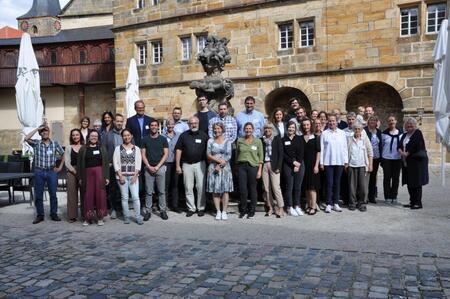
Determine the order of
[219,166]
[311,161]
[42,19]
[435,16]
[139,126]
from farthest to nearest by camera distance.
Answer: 1. [42,19]
2. [435,16]
3. [139,126]
4. [311,161]
5. [219,166]

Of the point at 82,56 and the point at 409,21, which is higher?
the point at 82,56

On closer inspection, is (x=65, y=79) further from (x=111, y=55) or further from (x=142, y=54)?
(x=142, y=54)

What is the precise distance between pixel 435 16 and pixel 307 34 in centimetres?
468

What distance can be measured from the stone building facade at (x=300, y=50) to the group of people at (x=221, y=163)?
8760mm

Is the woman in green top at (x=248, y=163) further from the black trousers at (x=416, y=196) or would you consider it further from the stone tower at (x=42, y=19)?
the stone tower at (x=42, y=19)

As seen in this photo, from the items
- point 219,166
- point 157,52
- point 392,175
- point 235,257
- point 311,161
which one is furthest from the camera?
point 157,52

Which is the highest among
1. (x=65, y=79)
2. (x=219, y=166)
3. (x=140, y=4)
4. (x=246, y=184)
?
(x=140, y=4)

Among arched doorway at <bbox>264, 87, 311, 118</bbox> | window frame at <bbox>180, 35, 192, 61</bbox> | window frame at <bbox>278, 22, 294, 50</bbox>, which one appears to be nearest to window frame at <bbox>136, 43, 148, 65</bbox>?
window frame at <bbox>180, 35, 192, 61</bbox>

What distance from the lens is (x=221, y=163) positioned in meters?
7.85

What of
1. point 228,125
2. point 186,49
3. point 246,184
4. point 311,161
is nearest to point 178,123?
point 228,125

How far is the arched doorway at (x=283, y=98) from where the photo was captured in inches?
754

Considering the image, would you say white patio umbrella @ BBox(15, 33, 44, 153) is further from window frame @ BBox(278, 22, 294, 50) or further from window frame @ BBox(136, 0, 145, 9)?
window frame @ BBox(136, 0, 145, 9)

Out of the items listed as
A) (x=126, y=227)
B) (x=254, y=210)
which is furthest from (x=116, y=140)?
(x=254, y=210)

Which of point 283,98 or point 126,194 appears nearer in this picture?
point 126,194
